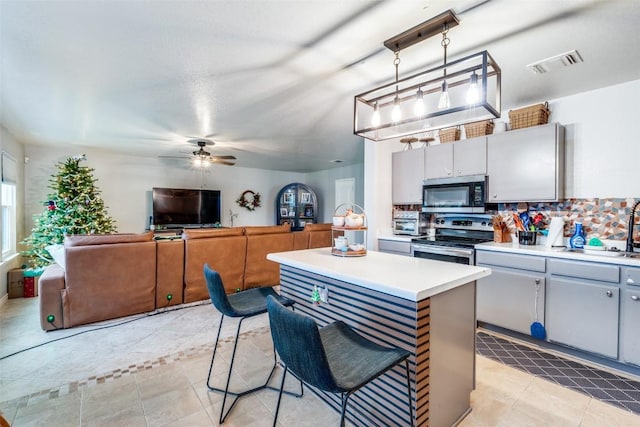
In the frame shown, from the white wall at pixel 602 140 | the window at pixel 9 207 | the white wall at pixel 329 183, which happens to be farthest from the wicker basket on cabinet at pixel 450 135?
the window at pixel 9 207

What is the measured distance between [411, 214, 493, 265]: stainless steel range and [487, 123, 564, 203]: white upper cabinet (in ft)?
1.39

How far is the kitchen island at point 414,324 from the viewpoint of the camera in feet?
4.97

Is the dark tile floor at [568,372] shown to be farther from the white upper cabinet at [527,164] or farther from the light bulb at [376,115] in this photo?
the light bulb at [376,115]

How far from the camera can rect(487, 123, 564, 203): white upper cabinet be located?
114 inches

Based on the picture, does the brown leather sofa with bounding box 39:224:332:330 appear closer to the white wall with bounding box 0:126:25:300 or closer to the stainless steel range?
the white wall with bounding box 0:126:25:300

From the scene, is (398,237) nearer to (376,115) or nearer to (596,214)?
(596,214)

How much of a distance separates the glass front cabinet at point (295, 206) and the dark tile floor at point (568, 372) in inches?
236

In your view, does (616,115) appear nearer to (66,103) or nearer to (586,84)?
(586,84)

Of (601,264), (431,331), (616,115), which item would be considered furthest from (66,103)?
(616,115)

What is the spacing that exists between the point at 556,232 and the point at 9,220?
24.0 feet

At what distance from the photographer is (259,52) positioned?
220 centimetres

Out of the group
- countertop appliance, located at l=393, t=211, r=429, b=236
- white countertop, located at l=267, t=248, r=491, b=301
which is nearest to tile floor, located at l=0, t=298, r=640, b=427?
white countertop, located at l=267, t=248, r=491, b=301

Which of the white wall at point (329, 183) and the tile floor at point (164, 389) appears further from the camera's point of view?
the white wall at point (329, 183)

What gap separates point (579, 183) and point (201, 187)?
7.08m
